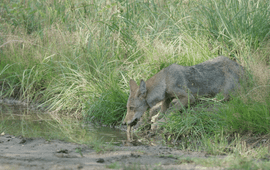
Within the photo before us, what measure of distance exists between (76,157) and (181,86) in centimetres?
255

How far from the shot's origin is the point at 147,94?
560 cm

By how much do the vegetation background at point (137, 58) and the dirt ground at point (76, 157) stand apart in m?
0.95

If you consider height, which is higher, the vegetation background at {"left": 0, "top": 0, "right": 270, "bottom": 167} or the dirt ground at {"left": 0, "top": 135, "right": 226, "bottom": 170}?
the vegetation background at {"left": 0, "top": 0, "right": 270, "bottom": 167}

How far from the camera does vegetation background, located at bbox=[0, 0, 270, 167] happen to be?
5.05 metres

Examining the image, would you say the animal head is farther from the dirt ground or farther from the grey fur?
the dirt ground

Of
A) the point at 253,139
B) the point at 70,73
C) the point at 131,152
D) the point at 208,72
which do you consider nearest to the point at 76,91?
the point at 70,73

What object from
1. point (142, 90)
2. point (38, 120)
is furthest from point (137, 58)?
point (38, 120)

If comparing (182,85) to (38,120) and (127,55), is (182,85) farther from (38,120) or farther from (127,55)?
(38,120)

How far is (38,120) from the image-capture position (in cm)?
685

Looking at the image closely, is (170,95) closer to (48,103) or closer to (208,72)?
(208,72)

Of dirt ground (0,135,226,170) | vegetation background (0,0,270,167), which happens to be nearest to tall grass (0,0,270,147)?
vegetation background (0,0,270,167)

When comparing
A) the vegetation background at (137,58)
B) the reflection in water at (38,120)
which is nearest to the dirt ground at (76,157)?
the reflection in water at (38,120)

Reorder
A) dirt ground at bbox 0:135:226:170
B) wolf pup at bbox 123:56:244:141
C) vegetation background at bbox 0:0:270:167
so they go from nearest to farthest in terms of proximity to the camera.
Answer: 1. dirt ground at bbox 0:135:226:170
2. vegetation background at bbox 0:0:270:167
3. wolf pup at bbox 123:56:244:141

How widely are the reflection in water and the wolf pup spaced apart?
1.27 feet
